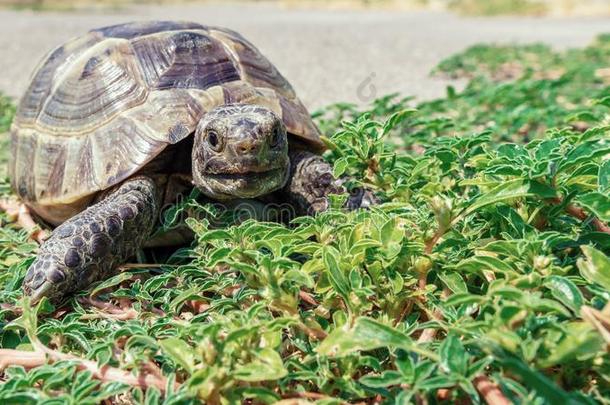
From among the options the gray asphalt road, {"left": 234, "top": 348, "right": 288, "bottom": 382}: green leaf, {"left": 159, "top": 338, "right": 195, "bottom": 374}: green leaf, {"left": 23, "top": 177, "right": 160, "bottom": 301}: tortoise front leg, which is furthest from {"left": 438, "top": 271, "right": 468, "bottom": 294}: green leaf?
the gray asphalt road

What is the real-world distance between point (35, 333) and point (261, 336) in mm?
585

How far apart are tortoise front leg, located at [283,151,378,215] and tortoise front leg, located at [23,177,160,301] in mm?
538

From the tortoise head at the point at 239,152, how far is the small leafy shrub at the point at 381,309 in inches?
8.7

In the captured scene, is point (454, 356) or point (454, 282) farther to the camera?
point (454, 282)

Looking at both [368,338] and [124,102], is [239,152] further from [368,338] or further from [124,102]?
[368,338]

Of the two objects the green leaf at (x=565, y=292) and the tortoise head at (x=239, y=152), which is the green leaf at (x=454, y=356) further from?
the tortoise head at (x=239, y=152)

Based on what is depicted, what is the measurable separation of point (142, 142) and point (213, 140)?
300 millimetres

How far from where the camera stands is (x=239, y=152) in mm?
1961

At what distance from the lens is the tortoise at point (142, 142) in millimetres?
1942

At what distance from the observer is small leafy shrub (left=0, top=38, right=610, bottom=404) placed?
1.15m

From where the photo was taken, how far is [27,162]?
2.60 meters

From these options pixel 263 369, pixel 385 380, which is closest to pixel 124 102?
pixel 263 369

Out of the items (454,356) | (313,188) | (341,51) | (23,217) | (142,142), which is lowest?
(341,51)

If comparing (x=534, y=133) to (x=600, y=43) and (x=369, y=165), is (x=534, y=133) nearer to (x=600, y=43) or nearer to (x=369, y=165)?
(x=369, y=165)
